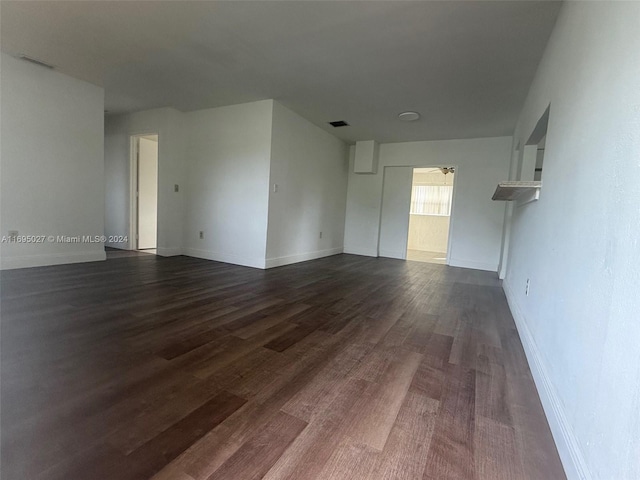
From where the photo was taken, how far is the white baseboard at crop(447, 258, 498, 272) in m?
5.46

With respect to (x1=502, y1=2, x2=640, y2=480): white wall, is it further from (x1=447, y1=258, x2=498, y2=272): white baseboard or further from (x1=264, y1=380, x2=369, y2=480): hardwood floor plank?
(x1=447, y1=258, x2=498, y2=272): white baseboard

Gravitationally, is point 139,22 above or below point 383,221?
above

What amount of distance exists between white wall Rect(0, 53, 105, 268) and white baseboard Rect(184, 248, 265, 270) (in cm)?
135

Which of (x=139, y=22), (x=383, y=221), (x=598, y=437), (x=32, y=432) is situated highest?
(x=139, y=22)

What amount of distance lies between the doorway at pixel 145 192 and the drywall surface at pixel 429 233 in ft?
21.1

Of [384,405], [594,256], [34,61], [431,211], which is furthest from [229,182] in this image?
[431,211]

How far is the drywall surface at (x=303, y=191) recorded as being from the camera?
4.56 m

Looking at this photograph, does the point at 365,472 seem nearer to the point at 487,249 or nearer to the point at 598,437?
the point at 598,437

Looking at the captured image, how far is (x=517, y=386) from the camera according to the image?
1630mm

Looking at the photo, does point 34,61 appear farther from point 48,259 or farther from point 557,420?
point 557,420

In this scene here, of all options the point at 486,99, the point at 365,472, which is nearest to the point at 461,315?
the point at 365,472

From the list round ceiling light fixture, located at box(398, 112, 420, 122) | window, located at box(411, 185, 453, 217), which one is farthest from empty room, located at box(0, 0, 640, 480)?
window, located at box(411, 185, 453, 217)

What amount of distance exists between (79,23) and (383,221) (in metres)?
5.55

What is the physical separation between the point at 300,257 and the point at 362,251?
1.87 metres
